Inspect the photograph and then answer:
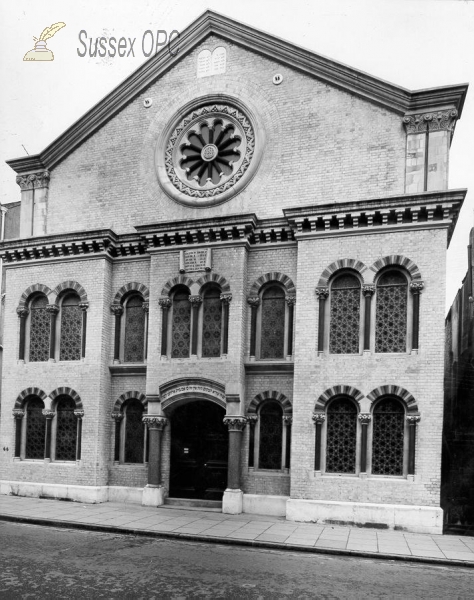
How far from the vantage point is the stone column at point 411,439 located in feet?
49.0

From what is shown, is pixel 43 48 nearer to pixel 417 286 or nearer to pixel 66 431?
pixel 66 431

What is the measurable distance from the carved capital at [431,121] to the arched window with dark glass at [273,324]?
228 inches

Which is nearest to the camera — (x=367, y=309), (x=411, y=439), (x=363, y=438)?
(x=411, y=439)

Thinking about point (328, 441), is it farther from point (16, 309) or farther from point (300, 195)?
point (16, 309)

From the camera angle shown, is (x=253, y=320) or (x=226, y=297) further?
(x=253, y=320)

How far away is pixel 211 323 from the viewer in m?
17.8

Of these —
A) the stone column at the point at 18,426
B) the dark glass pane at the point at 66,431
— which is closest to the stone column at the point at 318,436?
the dark glass pane at the point at 66,431

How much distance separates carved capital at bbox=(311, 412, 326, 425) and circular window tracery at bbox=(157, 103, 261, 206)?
278 inches

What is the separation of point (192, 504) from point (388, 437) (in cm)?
614

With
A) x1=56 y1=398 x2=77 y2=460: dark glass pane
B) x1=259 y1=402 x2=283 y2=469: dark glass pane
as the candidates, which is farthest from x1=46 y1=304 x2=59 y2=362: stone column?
x1=259 y1=402 x2=283 y2=469: dark glass pane

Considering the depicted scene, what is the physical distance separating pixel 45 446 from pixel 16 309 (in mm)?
4699

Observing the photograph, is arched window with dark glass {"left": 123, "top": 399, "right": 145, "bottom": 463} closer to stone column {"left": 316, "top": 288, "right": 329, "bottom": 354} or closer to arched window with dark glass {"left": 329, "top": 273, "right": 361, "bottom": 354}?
stone column {"left": 316, "top": 288, "right": 329, "bottom": 354}

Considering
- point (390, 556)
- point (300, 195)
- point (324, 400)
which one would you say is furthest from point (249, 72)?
Answer: point (390, 556)

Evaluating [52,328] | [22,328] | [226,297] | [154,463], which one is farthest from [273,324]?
[22,328]
